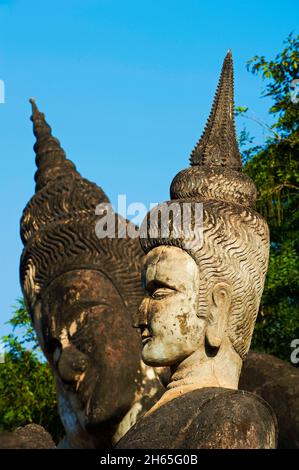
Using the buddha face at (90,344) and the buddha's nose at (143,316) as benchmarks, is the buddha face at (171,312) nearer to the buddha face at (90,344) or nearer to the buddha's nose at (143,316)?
the buddha's nose at (143,316)

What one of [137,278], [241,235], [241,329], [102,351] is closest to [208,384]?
[241,329]

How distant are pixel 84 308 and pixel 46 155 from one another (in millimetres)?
1686

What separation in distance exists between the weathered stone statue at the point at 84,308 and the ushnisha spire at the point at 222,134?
1.78 metres

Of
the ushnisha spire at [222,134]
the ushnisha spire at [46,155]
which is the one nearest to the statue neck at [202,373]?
the ushnisha spire at [222,134]

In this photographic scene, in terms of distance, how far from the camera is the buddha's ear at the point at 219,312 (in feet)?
16.4

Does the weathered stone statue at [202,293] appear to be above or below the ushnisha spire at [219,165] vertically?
below

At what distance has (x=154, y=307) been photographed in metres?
5.05

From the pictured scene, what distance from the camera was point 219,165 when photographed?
214 inches

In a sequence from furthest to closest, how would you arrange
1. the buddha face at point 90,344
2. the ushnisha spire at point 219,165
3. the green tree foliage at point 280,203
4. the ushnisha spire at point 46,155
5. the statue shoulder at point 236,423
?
the green tree foliage at point 280,203, the ushnisha spire at point 46,155, the buddha face at point 90,344, the ushnisha spire at point 219,165, the statue shoulder at point 236,423

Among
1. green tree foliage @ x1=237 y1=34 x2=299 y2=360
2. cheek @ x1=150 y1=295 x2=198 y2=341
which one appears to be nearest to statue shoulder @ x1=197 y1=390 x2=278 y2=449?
cheek @ x1=150 y1=295 x2=198 y2=341

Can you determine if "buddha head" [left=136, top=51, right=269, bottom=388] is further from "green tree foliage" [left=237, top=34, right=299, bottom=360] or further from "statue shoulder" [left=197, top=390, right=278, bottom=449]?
"green tree foliage" [left=237, top=34, right=299, bottom=360]

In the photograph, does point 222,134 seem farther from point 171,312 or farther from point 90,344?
point 90,344

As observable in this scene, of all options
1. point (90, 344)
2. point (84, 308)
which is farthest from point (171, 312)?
point (84, 308)

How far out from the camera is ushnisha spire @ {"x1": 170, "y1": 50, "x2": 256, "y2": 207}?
5309 millimetres
